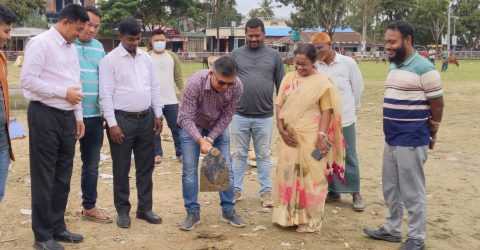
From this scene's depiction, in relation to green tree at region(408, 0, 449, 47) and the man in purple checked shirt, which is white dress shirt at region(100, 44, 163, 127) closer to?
the man in purple checked shirt

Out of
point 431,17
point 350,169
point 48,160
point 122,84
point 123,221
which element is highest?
point 431,17

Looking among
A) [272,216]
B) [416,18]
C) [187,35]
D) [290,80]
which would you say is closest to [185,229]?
[272,216]

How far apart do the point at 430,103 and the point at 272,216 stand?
195cm

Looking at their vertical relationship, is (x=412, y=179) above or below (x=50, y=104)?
below

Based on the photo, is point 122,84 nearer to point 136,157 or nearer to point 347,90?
point 136,157

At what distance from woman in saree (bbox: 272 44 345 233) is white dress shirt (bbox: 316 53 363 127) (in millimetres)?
789

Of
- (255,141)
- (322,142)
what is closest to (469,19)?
(255,141)

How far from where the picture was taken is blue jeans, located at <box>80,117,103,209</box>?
17.4 feet

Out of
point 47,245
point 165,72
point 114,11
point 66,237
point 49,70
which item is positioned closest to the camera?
point 49,70

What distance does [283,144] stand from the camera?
550cm

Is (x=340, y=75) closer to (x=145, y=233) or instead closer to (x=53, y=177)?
(x=145, y=233)

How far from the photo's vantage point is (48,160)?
4.55 m

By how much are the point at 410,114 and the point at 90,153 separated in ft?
9.46

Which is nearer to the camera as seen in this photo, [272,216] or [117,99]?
[117,99]
